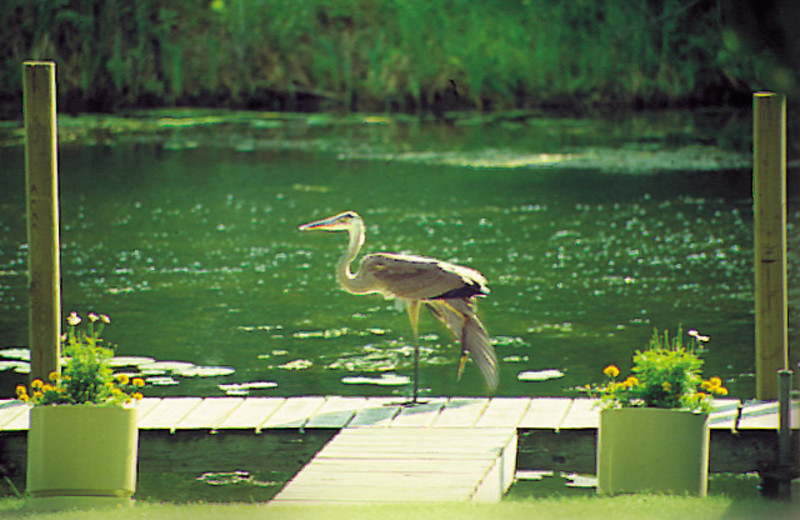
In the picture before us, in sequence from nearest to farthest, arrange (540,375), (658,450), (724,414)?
(658,450), (724,414), (540,375)

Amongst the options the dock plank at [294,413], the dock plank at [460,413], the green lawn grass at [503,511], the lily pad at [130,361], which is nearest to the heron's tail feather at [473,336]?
the dock plank at [460,413]

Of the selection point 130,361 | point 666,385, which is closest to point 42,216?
point 130,361

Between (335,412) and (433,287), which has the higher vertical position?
(433,287)

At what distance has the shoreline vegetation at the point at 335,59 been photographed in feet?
77.2

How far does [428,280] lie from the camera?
6297mm

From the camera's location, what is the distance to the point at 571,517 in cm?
426

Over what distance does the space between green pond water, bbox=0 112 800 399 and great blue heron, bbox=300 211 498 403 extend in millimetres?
1393

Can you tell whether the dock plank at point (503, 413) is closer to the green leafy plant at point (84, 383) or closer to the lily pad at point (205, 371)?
the green leafy plant at point (84, 383)

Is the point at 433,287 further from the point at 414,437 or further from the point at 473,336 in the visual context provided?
the point at 414,437

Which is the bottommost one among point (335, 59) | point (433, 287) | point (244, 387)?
point (244, 387)

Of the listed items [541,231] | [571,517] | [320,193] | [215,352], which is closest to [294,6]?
[320,193]

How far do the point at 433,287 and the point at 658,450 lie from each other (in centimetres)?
174

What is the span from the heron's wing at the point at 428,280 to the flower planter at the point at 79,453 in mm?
1753

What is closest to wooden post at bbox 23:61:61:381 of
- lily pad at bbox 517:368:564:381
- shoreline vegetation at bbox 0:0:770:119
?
lily pad at bbox 517:368:564:381
